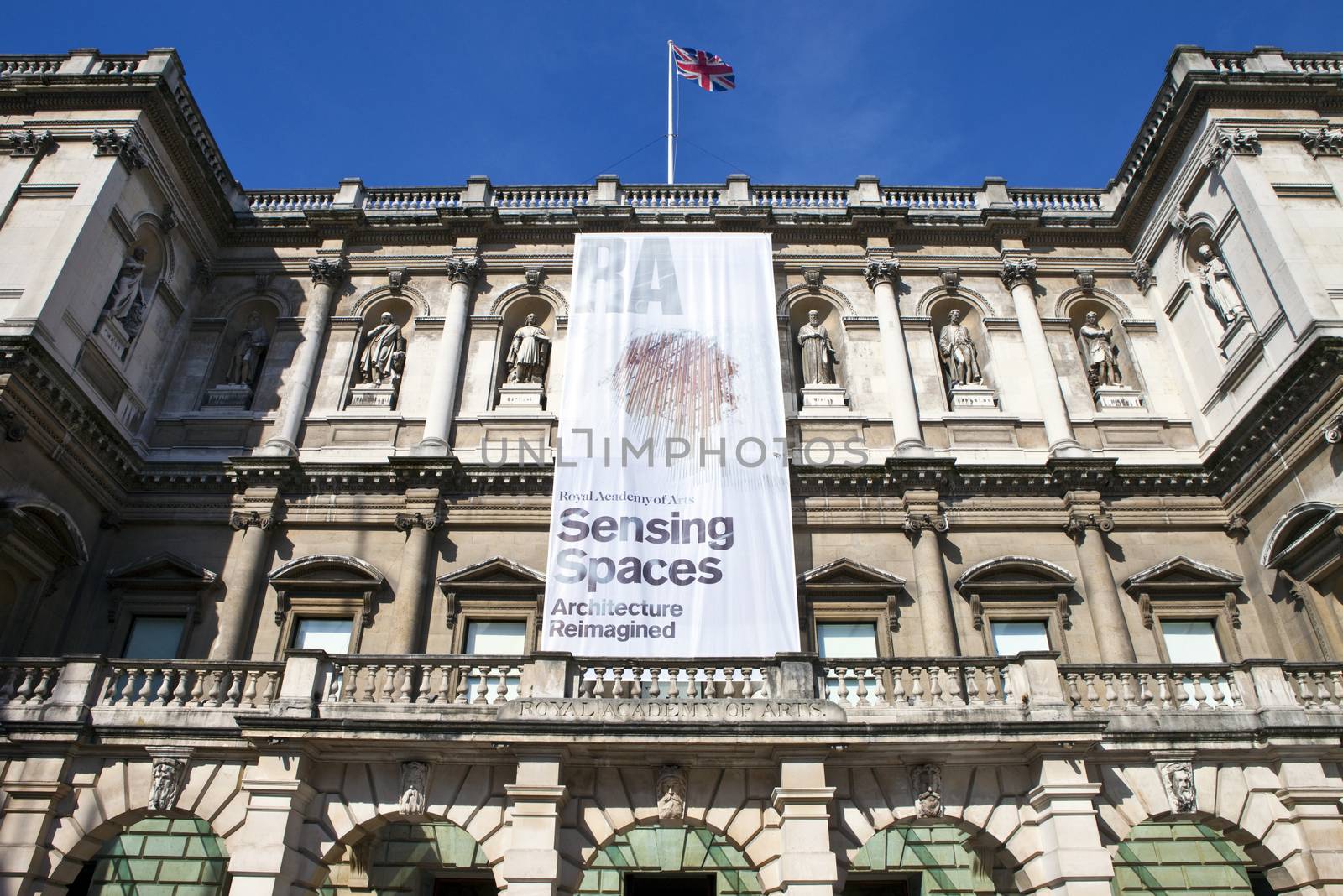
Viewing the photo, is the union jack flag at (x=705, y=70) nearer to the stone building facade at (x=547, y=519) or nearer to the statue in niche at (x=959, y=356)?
the stone building facade at (x=547, y=519)

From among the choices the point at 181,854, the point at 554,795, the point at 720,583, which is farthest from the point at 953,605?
the point at 181,854

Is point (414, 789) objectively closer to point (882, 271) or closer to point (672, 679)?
point (672, 679)

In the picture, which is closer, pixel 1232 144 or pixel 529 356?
pixel 1232 144

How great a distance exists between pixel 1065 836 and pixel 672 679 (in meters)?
6.10

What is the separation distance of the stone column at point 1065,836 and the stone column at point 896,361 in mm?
8379

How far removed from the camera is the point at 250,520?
66.9ft

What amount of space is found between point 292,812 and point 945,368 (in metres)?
17.4

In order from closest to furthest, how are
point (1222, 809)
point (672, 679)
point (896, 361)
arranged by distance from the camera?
point (1222, 809) → point (672, 679) → point (896, 361)

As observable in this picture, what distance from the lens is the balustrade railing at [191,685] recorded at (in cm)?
1512

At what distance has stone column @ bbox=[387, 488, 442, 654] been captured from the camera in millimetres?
18938

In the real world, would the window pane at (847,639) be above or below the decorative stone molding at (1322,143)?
below

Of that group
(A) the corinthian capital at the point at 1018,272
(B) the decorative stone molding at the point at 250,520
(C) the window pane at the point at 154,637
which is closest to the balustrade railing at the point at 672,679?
(B) the decorative stone molding at the point at 250,520

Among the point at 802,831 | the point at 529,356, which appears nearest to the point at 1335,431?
the point at 802,831

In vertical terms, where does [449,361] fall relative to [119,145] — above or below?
below
